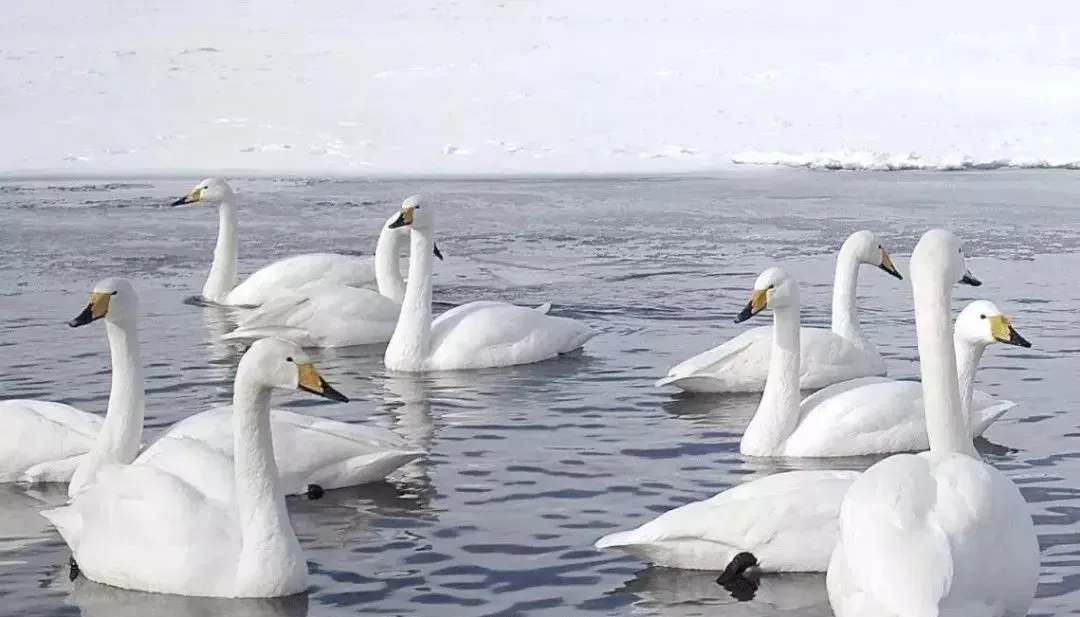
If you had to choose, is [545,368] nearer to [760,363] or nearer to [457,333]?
[457,333]

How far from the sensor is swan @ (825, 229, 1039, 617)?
4.66 meters

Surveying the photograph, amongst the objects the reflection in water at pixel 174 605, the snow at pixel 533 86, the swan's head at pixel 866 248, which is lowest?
the reflection in water at pixel 174 605

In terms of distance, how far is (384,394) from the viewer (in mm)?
9914

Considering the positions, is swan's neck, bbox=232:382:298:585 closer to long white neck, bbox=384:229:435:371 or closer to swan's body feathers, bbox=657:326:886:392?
swan's body feathers, bbox=657:326:886:392

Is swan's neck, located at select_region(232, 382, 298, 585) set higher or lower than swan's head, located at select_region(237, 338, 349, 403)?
lower

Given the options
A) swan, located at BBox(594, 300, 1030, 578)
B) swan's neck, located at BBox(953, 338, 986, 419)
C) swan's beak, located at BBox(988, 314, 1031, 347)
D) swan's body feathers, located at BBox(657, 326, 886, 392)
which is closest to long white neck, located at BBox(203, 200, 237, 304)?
swan's body feathers, located at BBox(657, 326, 886, 392)

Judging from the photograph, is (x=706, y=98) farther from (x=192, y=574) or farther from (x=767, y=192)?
(x=192, y=574)

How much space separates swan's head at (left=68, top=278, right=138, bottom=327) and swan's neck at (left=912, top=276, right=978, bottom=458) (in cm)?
345

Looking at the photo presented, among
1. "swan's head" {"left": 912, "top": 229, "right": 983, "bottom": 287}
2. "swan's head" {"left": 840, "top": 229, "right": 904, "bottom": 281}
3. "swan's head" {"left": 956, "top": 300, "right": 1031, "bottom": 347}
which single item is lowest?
"swan's head" {"left": 956, "top": 300, "right": 1031, "bottom": 347}

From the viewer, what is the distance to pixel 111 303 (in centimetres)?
755

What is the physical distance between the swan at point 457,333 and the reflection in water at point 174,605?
4600 mm

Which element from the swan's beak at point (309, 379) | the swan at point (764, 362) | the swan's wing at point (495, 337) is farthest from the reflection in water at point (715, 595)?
the swan's wing at point (495, 337)

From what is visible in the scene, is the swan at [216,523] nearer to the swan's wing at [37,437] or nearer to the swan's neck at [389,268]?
the swan's wing at [37,437]

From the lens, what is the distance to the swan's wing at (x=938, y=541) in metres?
4.66
